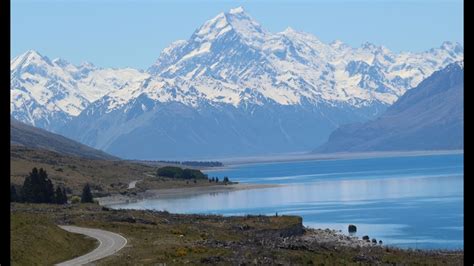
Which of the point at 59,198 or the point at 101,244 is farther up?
the point at 59,198

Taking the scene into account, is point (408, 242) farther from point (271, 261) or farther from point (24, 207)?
point (271, 261)

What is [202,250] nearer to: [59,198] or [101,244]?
[101,244]

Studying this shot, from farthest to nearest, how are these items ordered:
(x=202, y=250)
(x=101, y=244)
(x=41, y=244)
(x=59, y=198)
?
(x=59, y=198), (x=101, y=244), (x=202, y=250), (x=41, y=244)

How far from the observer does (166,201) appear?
192500 millimetres

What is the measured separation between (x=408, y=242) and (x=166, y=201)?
301 feet

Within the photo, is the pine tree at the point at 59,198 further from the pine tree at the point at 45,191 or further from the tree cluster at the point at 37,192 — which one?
the pine tree at the point at 45,191

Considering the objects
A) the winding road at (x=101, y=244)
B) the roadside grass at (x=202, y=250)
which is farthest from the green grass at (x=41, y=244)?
the winding road at (x=101, y=244)

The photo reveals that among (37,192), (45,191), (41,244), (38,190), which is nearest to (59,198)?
(45,191)

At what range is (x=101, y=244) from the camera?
58.8 m

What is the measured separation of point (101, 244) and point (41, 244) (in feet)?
30.8

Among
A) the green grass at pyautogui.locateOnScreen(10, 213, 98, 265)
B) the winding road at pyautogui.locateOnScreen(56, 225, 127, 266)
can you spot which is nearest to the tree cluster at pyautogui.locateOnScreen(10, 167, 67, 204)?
the winding road at pyautogui.locateOnScreen(56, 225, 127, 266)

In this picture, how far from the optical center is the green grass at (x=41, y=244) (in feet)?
148

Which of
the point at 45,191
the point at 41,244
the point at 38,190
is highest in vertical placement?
the point at 38,190
